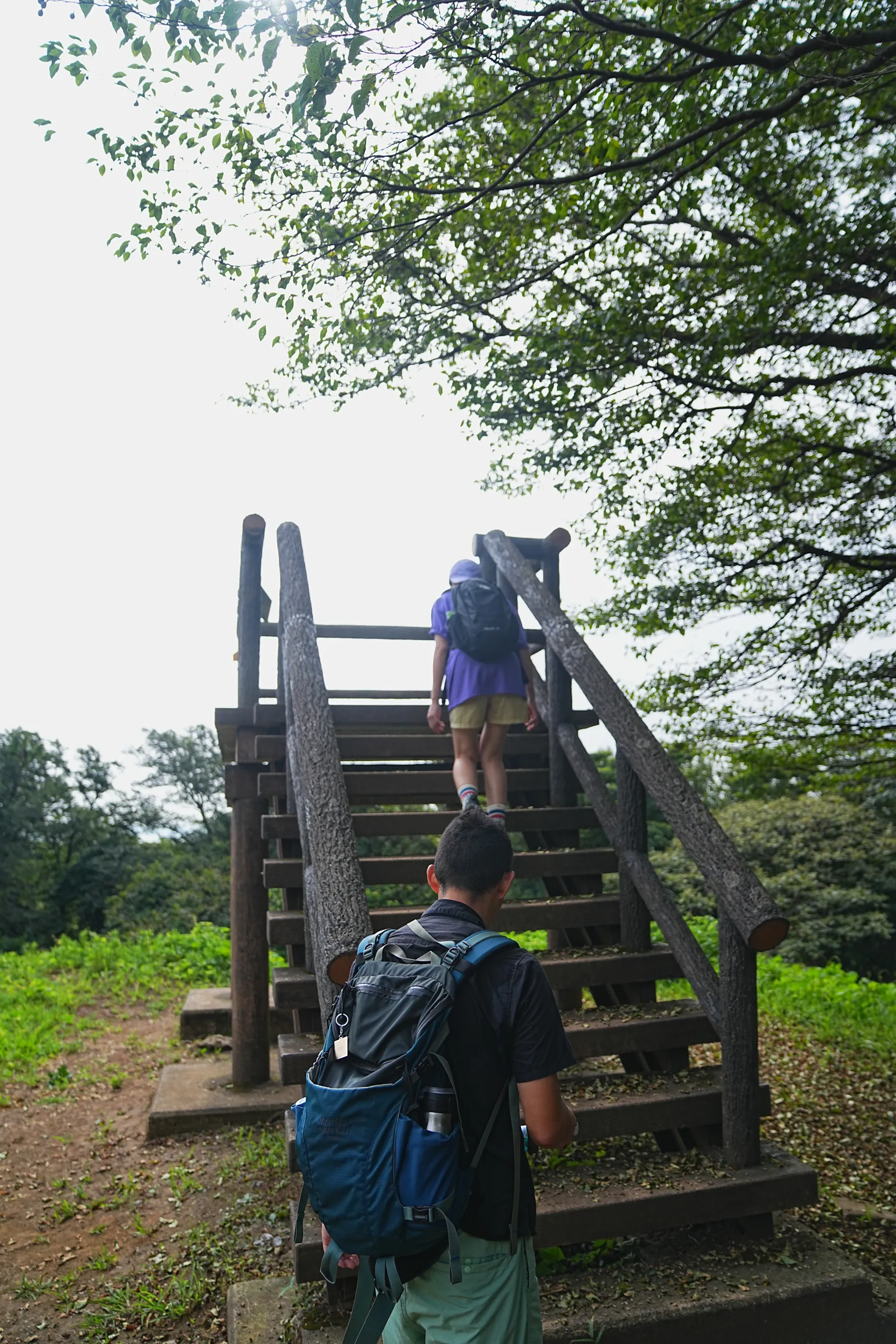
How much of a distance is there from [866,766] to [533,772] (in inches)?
181

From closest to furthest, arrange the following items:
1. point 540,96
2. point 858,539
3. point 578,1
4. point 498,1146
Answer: point 498,1146 → point 578,1 → point 540,96 → point 858,539

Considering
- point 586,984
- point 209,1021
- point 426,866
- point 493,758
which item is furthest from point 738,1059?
point 209,1021

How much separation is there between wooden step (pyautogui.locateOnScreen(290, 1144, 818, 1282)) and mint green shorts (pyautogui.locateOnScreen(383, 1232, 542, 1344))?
42.1 inches

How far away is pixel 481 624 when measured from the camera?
5086mm

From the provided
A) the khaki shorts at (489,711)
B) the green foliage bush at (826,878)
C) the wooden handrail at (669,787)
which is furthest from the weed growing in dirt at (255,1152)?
the green foliage bush at (826,878)

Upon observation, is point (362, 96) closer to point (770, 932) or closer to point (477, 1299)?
point (770, 932)

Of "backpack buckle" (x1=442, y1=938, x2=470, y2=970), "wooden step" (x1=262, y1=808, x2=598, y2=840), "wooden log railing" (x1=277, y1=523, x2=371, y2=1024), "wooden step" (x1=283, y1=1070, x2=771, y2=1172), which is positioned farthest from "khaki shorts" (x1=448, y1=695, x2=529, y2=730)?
"backpack buckle" (x1=442, y1=938, x2=470, y2=970)

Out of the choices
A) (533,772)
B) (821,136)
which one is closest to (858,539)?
(821,136)

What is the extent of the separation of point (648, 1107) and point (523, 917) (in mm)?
1056

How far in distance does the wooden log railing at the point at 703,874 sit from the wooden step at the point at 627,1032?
21 centimetres

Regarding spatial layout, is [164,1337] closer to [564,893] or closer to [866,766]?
[564,893]

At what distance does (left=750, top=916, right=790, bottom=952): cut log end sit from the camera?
3.46 meters

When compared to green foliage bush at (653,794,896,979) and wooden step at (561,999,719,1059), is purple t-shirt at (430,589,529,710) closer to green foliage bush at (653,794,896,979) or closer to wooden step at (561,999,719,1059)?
wooden step at (561,999,719,1059)

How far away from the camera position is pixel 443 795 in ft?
17.7
